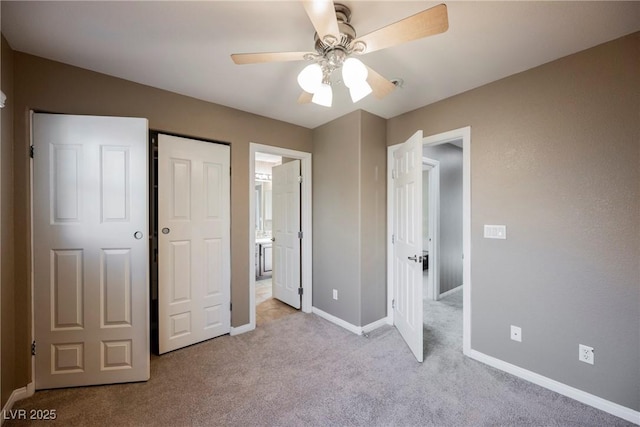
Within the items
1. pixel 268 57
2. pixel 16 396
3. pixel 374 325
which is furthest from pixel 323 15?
pixel 16 396

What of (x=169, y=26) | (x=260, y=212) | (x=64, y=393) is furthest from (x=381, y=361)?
(x=260, y=212)

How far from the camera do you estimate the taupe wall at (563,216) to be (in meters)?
1.62

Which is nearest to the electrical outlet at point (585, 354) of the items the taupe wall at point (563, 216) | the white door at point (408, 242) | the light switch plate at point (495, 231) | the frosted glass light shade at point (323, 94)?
the taupe wall at point (563, 216)

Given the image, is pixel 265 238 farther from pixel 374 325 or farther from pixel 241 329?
pixel 374 325

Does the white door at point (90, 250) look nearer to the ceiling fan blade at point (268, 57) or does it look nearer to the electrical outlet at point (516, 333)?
the ceiling fan blade at point (268, 57)

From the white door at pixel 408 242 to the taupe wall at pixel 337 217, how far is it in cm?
43

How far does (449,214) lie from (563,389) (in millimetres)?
2593

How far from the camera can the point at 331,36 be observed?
4.01ft

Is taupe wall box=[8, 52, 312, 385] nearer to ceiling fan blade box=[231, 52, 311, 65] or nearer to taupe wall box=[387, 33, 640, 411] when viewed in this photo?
ceiling fan blade box=[231, 52, 311, 65]

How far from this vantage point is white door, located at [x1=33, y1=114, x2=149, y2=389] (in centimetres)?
184

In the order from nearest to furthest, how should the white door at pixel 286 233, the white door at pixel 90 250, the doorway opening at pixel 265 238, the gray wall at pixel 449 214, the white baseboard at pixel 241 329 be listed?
1. the white door at pixel 90 250
2. the white baseboard at pixel 241 329
3. the white door at pixel 286 233
4. the doorway opening at pixel 265 238
5. the gray wall at pixel 449 214

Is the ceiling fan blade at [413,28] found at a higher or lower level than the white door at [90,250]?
higher

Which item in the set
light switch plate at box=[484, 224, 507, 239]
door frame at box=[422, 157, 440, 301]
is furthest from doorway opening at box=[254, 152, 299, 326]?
light switch plate at box=[484, 224, 507, 239]

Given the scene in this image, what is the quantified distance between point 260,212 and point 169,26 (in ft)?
13.8
